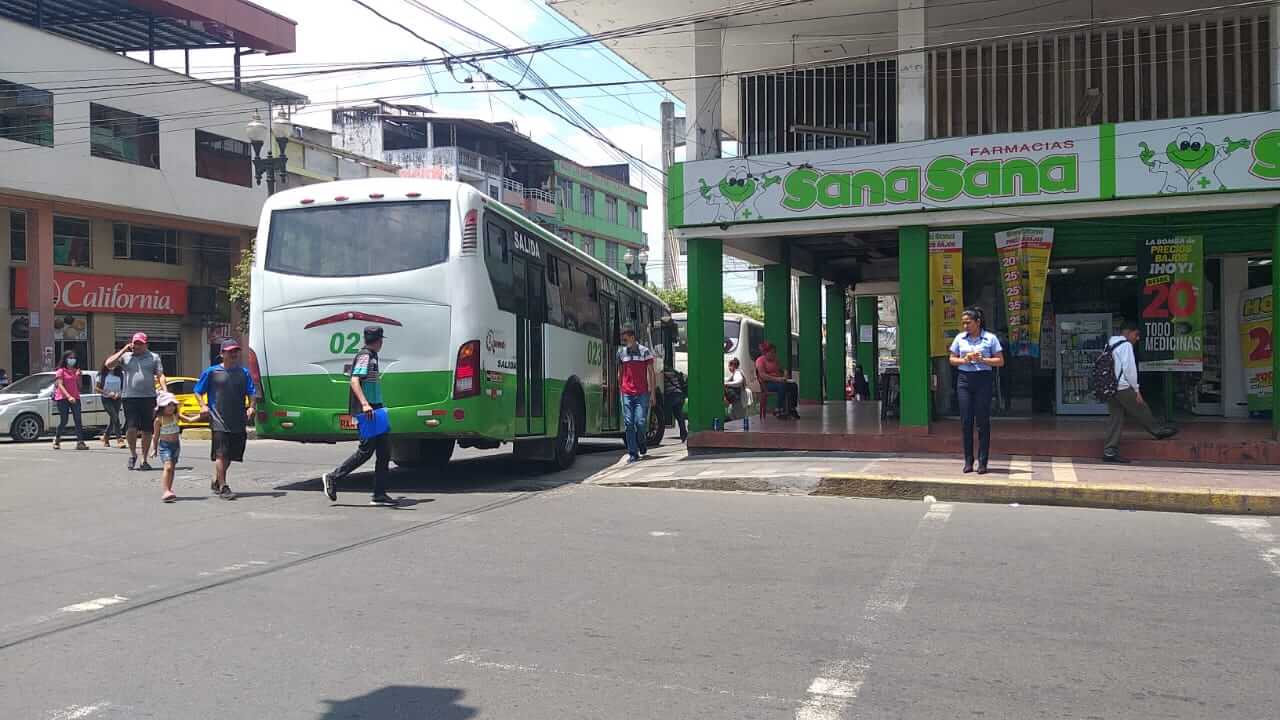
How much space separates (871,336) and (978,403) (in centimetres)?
2211

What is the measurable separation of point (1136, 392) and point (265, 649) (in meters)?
10.4

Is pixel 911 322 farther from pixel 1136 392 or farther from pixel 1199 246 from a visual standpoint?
pixel 1199 246

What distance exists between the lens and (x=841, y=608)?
243 inches

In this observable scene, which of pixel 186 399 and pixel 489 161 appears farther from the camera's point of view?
pixel 489 161

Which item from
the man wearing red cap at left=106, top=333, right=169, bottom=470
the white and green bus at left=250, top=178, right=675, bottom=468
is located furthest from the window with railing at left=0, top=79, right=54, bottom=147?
the white and green bus at left=250, top=178, right=675, bottom=468

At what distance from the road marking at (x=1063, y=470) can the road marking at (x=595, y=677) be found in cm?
750

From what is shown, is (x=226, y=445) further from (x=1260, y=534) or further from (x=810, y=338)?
(x=810, y=338)

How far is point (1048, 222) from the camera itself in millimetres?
14523

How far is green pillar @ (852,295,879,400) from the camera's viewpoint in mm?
31938

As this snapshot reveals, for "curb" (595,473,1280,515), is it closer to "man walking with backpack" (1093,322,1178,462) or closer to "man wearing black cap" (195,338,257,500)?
"man walking with backpack" (1093,322,1178,462)

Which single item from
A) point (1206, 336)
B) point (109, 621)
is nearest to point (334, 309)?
point (109, 621)

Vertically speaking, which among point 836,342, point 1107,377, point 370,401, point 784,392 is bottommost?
point 784,392

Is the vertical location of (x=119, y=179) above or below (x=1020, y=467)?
above

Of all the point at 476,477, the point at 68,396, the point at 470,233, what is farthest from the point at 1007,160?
the point at 68,396
